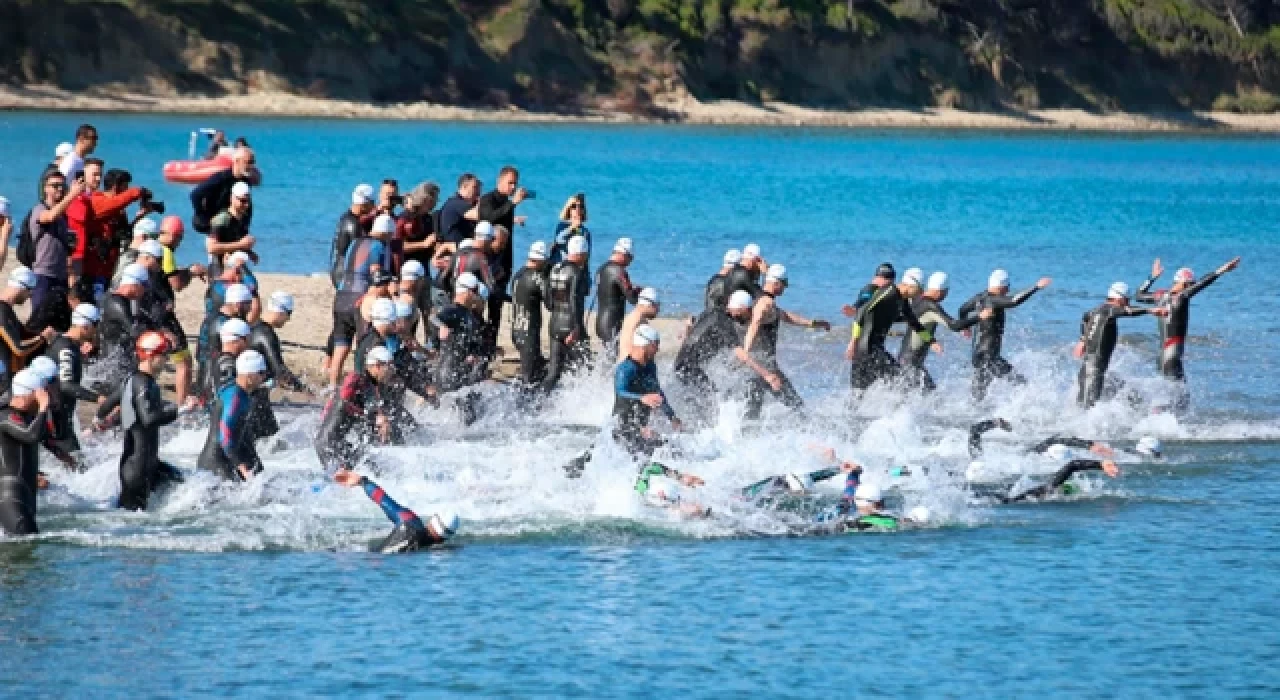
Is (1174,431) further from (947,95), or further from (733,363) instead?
(947,95)

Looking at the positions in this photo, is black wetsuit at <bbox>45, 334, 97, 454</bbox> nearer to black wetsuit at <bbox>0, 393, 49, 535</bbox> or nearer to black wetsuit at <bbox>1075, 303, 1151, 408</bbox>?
black wetsuit at <bbox>0, 393, 49, 535</bbox>

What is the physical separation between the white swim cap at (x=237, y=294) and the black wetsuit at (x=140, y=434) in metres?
1.81

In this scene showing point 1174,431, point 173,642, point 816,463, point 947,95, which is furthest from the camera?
point 947,95

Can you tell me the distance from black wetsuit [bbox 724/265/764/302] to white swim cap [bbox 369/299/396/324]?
4892 millimetres

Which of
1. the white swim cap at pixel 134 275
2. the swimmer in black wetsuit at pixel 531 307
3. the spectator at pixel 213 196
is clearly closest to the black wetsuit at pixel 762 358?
the swimmer in black wetsuit at pixel 531 307

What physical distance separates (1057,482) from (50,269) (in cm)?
967

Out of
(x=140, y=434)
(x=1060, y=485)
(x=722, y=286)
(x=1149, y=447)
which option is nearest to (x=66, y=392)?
(x=140, y=434)

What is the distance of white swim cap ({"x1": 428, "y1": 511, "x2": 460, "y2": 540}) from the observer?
1589cm

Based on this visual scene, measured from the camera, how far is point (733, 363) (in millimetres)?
22125

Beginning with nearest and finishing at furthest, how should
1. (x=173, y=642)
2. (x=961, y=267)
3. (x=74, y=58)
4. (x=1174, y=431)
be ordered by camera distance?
(x=173, y=642)
(x=1174, y=431)
(x=961, y=267)
(x=74, y=58)

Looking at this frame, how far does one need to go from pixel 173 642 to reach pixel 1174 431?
12786 mm

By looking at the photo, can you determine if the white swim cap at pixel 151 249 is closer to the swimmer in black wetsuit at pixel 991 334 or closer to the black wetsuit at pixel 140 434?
the black wetsuit at pixel 140 434

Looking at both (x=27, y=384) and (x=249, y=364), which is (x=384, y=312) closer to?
(x=249, y=364)

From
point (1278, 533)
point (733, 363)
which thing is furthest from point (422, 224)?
point (1278, 533)
